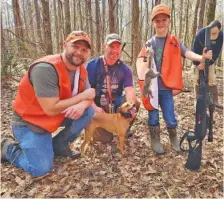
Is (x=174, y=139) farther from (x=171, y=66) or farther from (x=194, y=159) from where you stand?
(x=171, y=66)

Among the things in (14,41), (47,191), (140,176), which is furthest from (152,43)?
(14,41)

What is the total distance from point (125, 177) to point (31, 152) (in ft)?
4.05

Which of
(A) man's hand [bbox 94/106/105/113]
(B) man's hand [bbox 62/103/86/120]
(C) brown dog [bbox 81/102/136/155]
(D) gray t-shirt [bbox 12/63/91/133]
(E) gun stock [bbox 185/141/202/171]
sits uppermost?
(D) gray t-shirt [bbox 12/63/91/133]

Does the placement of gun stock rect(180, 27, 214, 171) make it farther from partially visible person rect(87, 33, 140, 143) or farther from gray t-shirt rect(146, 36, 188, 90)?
partially visible person rect(87, 33, 140, 143)

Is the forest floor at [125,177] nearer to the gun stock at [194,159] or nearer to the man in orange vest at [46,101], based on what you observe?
the gun stock at [194,159]

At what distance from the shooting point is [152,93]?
13.0 feet

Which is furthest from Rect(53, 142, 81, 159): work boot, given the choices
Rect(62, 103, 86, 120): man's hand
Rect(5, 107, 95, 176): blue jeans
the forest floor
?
Rect(62, 103, 86, 120): man's hand

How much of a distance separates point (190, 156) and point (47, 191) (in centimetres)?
183

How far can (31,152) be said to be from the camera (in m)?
3.44

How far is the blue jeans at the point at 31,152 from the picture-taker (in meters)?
3.42

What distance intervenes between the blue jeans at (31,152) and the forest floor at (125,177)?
135 mm

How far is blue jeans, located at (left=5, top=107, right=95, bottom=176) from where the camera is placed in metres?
3.42

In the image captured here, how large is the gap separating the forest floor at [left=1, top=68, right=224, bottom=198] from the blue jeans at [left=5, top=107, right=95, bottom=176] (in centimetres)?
13

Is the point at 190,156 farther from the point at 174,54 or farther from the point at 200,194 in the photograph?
the point at 174,54
